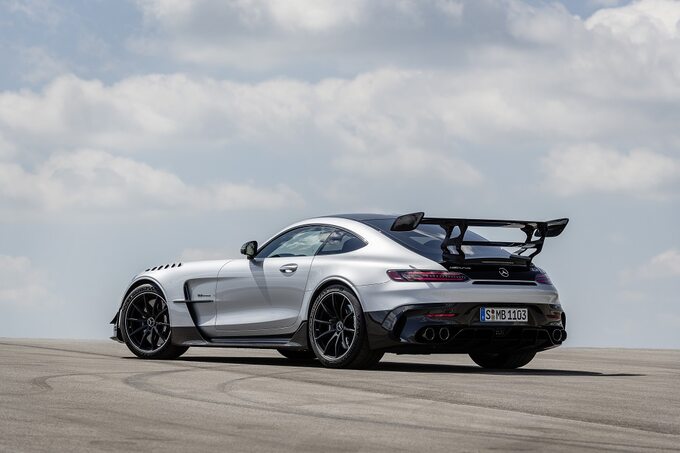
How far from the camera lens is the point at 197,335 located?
13094mm

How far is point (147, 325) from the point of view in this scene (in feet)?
44.5

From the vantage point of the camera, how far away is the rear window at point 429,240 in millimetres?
11734

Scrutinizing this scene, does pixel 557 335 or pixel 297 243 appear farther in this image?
pixel 297 243

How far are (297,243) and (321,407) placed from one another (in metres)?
4.72

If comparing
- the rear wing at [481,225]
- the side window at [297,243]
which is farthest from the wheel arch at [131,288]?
the rear wing at [481,225]

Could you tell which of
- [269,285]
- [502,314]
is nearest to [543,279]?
[502,314]

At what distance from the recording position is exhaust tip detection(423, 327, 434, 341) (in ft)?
37.1

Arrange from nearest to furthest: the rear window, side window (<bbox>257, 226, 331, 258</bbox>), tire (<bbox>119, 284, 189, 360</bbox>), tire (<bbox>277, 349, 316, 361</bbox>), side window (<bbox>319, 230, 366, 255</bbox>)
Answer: the rear window < side window (<bbox>319, 230, 366, 255</bbox>) < side window (<bbox>257, 226, 331, 258</bbox>) < tire (<bbox>119, 284, 189, 360</bbox>) < tire (<bbox>277, 349, 316, 361</bbox>)

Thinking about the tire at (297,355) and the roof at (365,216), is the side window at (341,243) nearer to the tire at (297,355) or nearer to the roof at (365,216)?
the roof at (365,216)

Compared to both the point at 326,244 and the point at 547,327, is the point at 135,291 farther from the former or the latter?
the point at 547,327

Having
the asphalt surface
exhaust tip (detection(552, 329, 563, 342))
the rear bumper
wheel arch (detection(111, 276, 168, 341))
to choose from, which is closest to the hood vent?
wheel arch (detection(111, 276, 168, 341))

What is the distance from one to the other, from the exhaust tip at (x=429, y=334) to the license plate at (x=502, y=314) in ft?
1.55

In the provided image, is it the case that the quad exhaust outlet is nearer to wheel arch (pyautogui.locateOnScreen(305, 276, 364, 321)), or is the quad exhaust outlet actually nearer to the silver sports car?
the silver sports car

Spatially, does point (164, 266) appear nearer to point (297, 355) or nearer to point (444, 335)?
point (297, 355)
